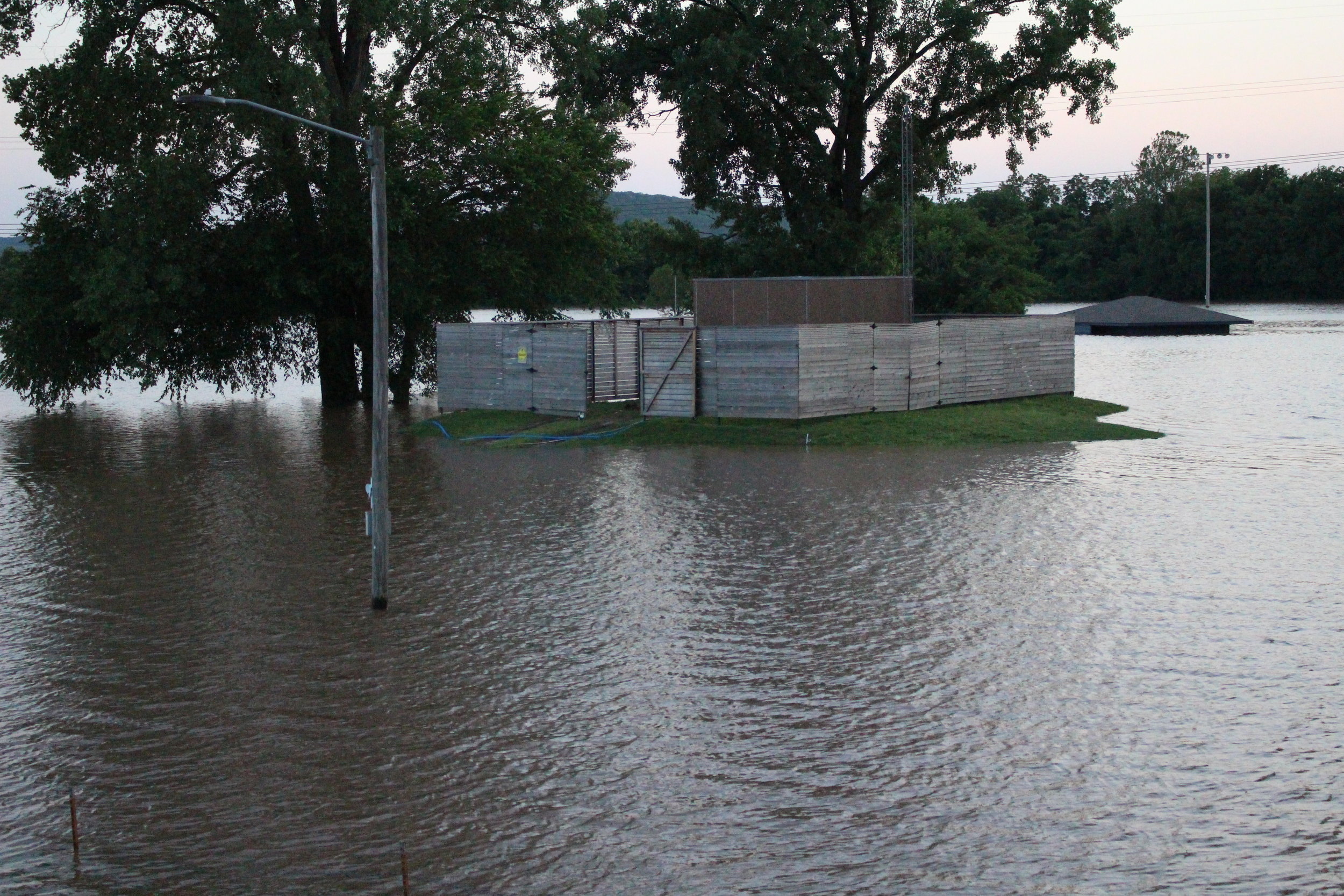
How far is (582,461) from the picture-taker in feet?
88.6

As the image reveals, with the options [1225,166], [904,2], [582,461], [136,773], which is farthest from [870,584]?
[1225,166]

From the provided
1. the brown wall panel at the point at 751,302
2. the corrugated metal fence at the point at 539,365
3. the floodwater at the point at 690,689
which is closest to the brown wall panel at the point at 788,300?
the brown wall panel at the point at 751,302

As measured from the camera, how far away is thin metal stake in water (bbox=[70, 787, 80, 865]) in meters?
7.86

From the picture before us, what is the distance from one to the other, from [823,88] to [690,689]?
37086 mm

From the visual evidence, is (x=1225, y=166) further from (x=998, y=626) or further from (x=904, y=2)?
(x=998, y=626)

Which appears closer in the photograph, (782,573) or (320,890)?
(320,890)

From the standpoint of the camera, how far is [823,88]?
4528 cm

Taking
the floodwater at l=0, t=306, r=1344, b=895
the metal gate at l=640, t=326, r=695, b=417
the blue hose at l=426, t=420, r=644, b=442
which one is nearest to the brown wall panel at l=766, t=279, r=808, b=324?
the metal gate at l=640, t=326, r=695, b=417

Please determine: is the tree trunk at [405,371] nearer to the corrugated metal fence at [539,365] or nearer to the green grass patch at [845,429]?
the corrugated metal fence at [539,365]

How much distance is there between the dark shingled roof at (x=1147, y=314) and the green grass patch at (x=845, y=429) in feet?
177

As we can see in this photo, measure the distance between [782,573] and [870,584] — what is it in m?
1.21

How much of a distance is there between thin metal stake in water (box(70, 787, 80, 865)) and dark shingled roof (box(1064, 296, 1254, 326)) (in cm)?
7939

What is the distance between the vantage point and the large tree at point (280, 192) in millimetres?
34844

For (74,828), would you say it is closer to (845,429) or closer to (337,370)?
(845,429)
